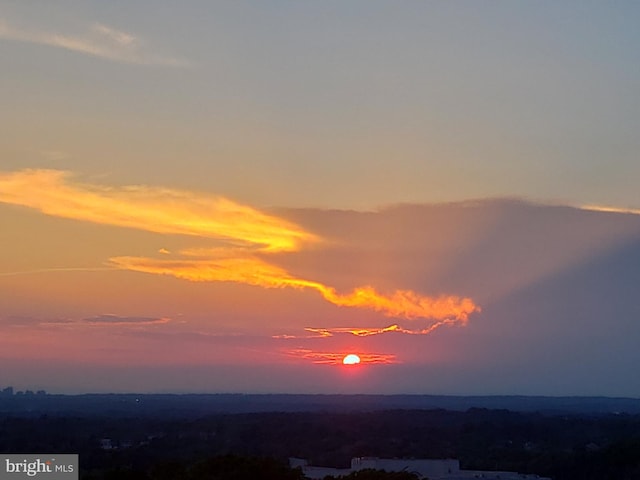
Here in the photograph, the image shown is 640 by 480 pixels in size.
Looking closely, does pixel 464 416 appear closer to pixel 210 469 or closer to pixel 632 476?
pixel 632 476

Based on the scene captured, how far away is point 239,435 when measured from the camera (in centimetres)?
10644

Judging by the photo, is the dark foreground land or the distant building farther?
the dark foreground land

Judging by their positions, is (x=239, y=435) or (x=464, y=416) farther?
(x=464, y=416)

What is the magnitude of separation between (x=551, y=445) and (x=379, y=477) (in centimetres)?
6939

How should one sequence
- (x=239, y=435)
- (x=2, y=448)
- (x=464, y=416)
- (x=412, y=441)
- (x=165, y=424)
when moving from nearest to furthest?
1. (x=2, y=448)
2. (x=412, y=441)
3. (x=239, y=435)
4. (x=165, y=424)
5. (x=464, y=416)

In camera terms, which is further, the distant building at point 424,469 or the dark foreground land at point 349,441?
the dark foreground land at point 349,441

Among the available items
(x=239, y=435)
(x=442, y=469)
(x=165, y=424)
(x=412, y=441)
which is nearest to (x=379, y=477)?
(x=442, y=469)

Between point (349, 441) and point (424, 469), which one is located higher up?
point (424, 469)

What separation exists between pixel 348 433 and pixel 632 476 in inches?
1847

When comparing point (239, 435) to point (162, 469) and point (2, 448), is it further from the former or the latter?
point (162, 469)

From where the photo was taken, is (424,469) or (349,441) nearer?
(424,469)

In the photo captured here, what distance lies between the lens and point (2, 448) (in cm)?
7719

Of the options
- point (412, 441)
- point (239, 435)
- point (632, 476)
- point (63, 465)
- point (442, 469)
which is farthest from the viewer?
point (239, 435)

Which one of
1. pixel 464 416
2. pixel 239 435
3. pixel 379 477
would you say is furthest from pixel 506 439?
pixel 379 477
